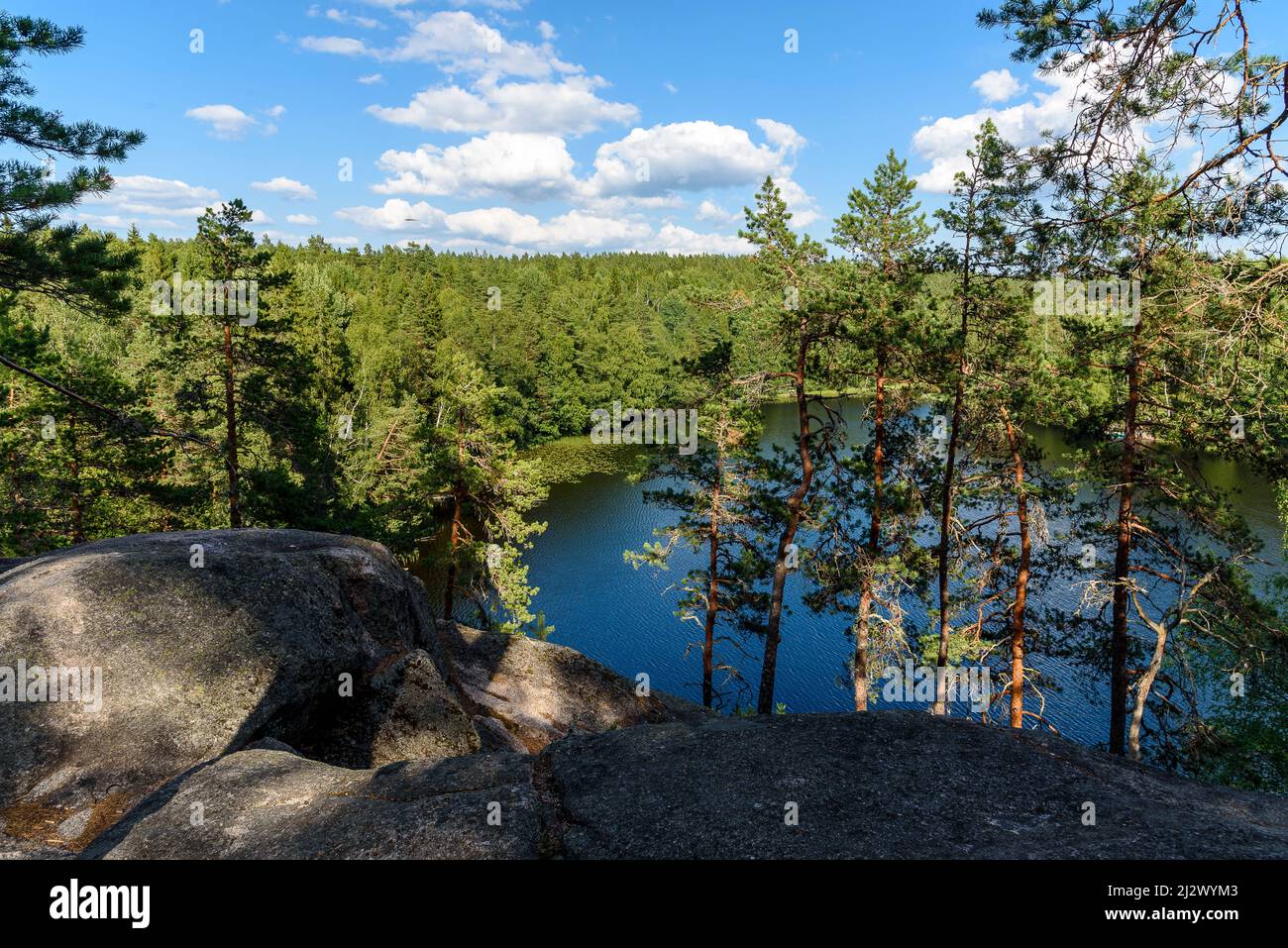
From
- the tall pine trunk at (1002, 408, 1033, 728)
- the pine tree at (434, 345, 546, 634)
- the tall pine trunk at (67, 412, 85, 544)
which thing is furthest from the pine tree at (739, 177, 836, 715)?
the tall pine trunk at (67, 412, 85, 544)

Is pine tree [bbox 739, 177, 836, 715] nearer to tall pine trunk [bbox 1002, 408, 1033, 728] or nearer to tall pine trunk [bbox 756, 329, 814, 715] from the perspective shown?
tall pine trunk [bbox 756, 329, 814, 715]

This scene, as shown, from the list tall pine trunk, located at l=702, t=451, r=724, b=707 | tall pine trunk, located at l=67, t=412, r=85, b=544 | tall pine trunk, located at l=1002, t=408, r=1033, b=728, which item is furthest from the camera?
tall pine trunk, located at l=67, t=412, r=85, b=544

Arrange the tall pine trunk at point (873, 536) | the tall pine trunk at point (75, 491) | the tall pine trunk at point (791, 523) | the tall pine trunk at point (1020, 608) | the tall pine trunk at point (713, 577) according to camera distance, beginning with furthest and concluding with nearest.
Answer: the tall pine trunk at point (75, 491) → the tall pine trunk at point (713, 577) → the tall pine trunk at point (873, 536) → the tall pine trunk at point (1020, 608) → the tall pine trunk at point (791, 523)

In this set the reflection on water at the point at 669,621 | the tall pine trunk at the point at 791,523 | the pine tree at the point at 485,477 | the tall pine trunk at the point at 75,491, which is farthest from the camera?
the reflection on water at the point at 669,621

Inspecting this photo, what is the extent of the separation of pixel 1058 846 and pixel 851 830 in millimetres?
1715

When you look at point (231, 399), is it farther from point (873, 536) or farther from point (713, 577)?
point (873, 536)

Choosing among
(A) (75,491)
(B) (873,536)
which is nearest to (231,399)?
(A) (75,491)

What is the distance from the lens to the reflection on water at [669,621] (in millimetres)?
26812

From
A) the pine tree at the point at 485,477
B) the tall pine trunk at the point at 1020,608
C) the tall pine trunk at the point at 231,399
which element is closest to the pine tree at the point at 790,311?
the tall pine trunk at the point at 1020,608

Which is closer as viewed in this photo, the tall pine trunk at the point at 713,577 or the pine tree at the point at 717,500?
the pine tree at the point at 717,500

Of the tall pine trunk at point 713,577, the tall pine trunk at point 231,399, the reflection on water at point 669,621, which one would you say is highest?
the tall pine trunk at point 231,399

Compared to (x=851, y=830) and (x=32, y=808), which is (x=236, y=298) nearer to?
(x=32, y=808)

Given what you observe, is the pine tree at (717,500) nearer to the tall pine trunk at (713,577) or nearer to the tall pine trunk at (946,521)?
the tall pine trunk at (713,577)

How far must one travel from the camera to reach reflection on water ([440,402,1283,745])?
26.8 meters
